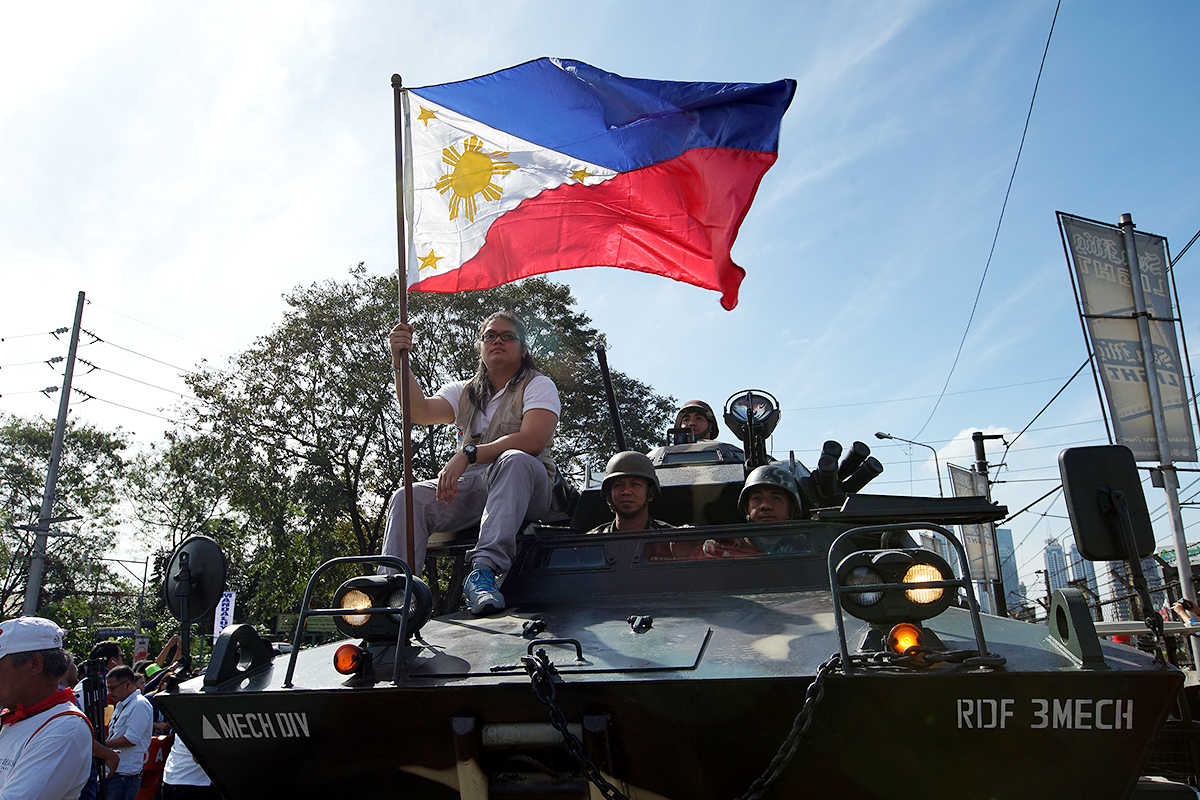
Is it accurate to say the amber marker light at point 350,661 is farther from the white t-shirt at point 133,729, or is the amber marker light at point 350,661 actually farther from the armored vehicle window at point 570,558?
the white t-shirt at point 133,729

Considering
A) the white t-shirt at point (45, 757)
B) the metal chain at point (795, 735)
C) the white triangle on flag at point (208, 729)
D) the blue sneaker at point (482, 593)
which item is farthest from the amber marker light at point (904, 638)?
the white t-shirt at point (45, 757)

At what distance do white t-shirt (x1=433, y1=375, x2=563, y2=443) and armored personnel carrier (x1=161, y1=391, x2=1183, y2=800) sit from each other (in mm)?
1571

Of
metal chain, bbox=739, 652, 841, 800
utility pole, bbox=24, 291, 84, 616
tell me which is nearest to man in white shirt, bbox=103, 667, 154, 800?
metal chain, bbox=739, 652, 841, 800

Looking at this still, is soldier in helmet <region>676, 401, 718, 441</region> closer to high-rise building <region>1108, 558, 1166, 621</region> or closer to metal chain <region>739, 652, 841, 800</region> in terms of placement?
high-rise building <region>1108, 558, 1166, 621</region>

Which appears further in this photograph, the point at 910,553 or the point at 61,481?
the point at 61,481

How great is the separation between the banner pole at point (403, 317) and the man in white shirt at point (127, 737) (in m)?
3.40

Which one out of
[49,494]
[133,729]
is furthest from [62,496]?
[133,729]

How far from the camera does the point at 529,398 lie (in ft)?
18.4

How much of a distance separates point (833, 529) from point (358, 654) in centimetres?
267

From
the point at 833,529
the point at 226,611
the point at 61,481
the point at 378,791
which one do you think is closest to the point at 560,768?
the point at 378,791

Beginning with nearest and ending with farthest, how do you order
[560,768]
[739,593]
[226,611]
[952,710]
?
[952,710]
[560,768]
[739,593]
[226,611]

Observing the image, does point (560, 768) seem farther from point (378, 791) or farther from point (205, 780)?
point (205, 780)

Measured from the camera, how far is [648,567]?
16.2 feet

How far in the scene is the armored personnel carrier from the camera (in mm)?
2932
